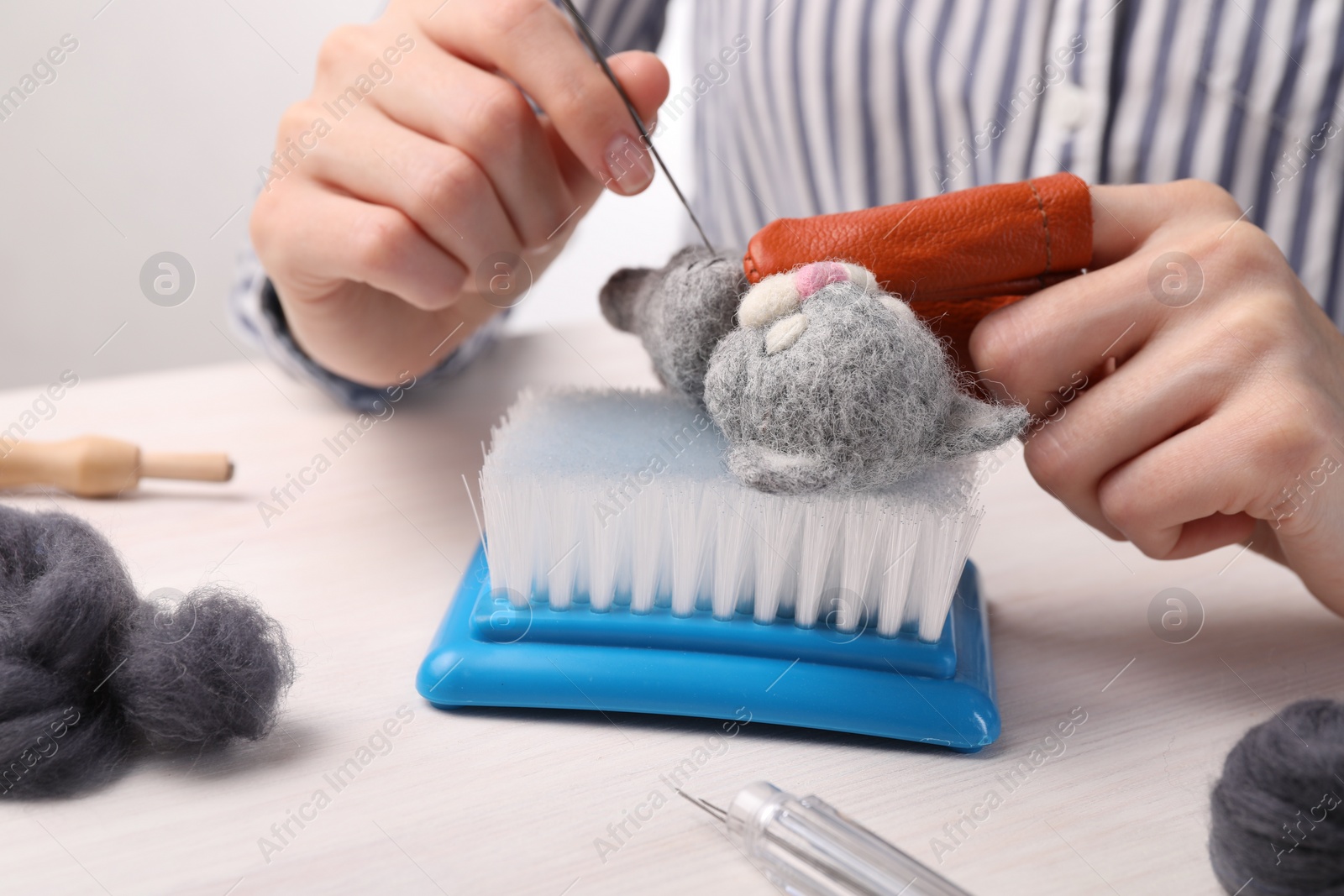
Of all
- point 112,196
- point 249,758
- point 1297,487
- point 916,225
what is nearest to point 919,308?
point 916,225

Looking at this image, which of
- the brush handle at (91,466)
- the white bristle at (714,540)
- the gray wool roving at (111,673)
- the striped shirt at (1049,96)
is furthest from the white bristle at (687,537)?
the striped shirt at (1049,96)

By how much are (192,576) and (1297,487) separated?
0.76 m

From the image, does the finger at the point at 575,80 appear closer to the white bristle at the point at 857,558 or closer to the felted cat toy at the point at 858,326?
the felted cat toy at the point at 858,326

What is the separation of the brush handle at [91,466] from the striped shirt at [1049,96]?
327mm

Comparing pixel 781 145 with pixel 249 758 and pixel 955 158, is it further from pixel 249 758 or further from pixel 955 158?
pixel 249 758

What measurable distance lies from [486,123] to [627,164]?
11 centimetres

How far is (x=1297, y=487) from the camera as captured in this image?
0.63 metres

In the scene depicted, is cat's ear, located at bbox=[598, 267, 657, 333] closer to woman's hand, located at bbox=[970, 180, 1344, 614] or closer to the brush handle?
woman's hand, located at bbox=[970, 180, 1344, 614]

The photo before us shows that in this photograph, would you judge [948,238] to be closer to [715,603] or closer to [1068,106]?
[715,603]

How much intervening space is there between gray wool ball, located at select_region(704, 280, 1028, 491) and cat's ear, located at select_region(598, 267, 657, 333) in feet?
0.61

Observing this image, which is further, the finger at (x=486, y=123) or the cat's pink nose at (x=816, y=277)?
the finger at (x=486, y=123)

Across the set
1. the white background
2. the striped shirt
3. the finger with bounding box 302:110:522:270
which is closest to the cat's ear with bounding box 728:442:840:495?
the finger with bounding box 302:110:522:270

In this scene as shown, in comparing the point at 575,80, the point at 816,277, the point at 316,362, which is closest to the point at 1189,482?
the point at 816,277

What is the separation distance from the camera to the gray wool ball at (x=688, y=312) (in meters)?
0.60
